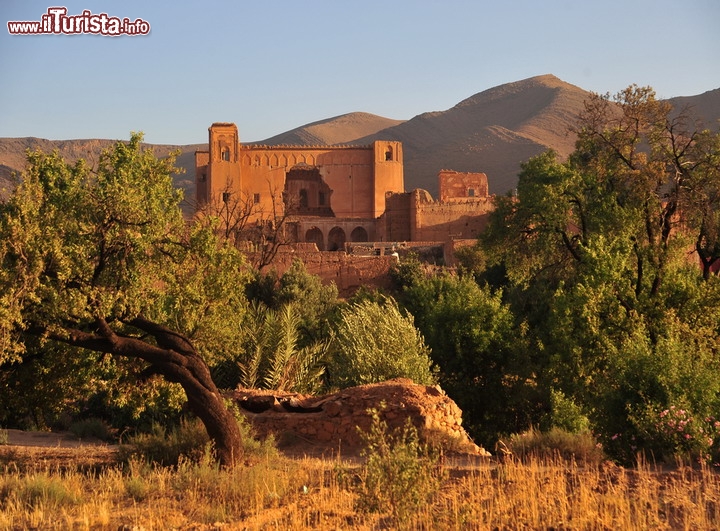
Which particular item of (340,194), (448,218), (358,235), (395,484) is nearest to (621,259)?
(395,484)

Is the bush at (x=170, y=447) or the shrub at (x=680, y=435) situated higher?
the shrub at (x=680, y=435)

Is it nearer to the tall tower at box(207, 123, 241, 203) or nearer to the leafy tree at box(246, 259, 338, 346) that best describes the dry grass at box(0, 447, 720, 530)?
the leafy tree at box(246, 259, 338, 346)

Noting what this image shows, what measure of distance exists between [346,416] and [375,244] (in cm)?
2716

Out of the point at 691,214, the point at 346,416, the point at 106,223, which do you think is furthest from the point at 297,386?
the point at 691,214

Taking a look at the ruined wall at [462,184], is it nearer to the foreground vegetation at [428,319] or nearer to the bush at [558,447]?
the foreground vegetation at [428,319]

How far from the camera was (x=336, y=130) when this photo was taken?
12769cm

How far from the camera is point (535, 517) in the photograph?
26.0 ft

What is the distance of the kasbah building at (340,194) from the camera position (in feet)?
149

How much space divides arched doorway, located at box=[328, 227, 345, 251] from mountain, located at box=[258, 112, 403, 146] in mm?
66507

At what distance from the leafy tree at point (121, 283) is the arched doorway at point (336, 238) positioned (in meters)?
37.6

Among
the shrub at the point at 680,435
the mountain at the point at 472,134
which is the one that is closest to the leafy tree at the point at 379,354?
the shrub at the point at 680,435

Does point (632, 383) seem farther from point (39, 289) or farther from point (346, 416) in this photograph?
point (39, 289)

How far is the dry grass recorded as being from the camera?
310 inches

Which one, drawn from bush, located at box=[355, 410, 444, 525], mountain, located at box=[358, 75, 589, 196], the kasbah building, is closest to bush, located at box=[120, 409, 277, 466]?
bush, located at box=[355, 410, 444, 525]
